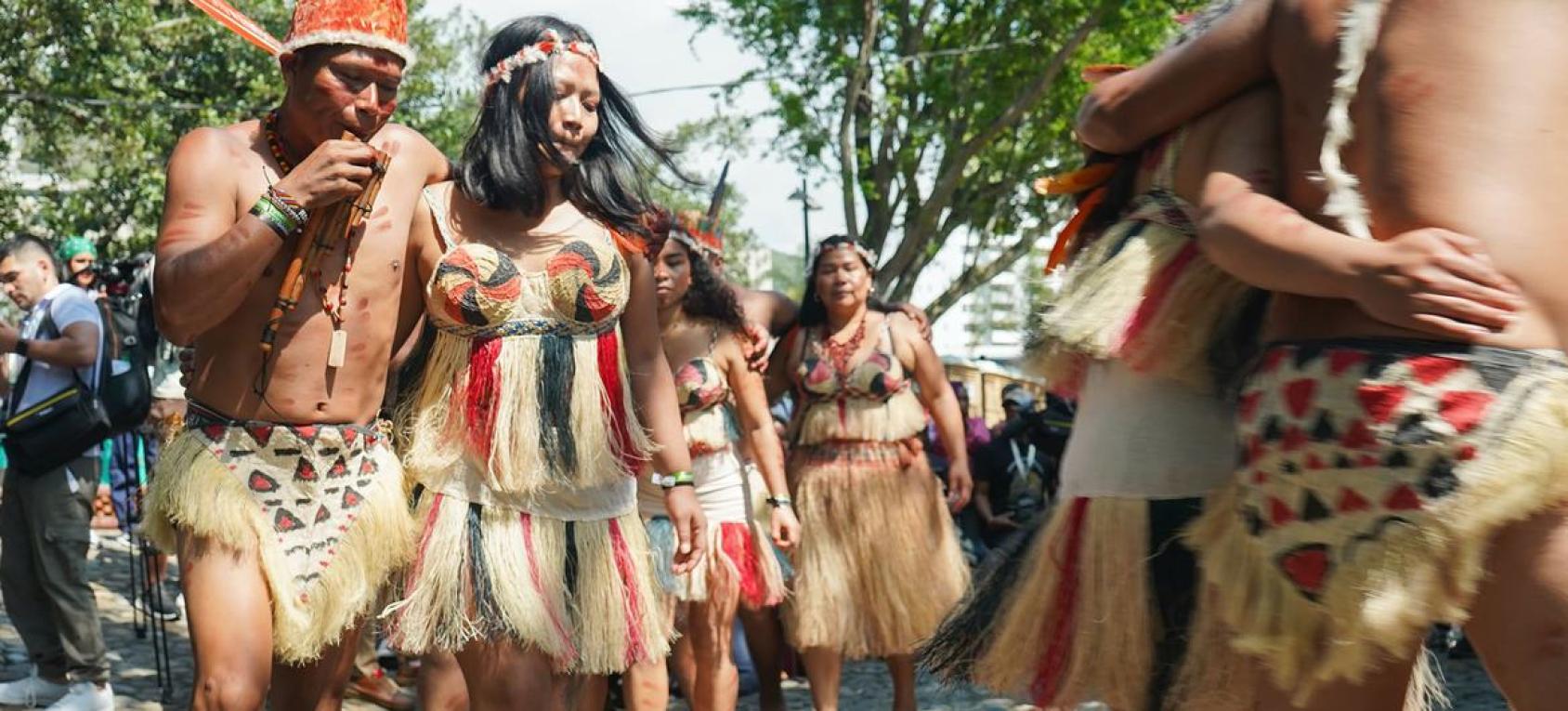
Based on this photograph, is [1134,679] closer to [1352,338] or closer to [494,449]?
[1352,338]

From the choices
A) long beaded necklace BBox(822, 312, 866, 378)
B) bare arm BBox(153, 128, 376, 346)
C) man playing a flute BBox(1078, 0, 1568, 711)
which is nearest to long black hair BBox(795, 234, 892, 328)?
long beaded necklace BBox(822, 312, 866, 378)

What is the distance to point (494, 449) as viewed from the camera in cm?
389

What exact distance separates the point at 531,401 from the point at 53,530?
3555mm

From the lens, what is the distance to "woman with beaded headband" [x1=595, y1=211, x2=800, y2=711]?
5910mm

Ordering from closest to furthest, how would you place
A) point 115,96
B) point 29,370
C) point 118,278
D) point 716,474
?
point 716,474, point 29,370, point 118,278, point 115,96

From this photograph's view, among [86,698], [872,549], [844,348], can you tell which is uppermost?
[844,348]

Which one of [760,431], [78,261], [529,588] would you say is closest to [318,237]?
[529,588]

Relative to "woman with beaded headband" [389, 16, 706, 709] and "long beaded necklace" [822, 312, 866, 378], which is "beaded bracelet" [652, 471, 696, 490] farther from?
"long beaded necklace" [822, 312, 866, 378]

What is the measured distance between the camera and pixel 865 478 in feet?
22.6

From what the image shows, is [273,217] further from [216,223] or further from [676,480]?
[676,480]

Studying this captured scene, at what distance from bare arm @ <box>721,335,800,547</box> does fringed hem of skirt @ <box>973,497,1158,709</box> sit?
2760mm

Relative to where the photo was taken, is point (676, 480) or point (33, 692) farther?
point (33, 692)

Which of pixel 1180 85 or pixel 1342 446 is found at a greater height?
pixel 1180 85

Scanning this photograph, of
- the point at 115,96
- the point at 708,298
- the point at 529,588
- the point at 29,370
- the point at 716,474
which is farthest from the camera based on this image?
the point at 115,96
